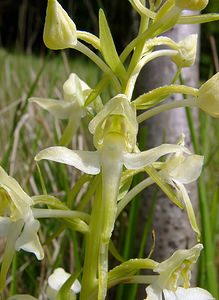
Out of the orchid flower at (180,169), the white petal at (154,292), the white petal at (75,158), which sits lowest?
the white petal at (154,292)

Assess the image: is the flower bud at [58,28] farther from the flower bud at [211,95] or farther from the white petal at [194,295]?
the white petal at [194,295]

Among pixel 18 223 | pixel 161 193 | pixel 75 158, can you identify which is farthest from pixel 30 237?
pixel 161 193

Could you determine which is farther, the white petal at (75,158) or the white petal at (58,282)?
the white petal at (58,282)

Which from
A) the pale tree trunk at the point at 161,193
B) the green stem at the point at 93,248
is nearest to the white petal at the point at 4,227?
the green stem at the point at 93,248

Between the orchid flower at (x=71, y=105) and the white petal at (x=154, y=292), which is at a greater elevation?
the orchid flower at (x=71, y=105)

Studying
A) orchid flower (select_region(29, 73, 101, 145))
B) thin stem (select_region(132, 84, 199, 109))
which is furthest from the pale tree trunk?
thin stem (select_region(132, 84, 199, 109))

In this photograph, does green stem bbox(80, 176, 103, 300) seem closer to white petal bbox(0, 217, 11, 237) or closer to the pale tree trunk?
white petal bbox(0, 217, 11, 237)

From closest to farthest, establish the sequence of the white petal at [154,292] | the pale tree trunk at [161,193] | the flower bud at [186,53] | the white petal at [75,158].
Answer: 1. the white petal at [75,158]
2. the white petal at [154,292]
3. the flower bud at [186,53]
4. the pale tree trunk at [161,193]
